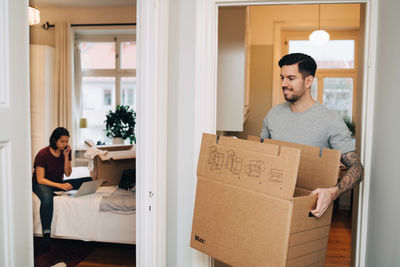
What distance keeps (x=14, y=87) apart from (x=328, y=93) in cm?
534

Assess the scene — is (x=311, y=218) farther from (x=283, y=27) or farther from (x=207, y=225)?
(x=283, y=27)

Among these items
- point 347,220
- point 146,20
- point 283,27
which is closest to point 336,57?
point 283,27

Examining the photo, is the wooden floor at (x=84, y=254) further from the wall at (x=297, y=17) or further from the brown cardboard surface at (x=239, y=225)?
the wall at (x=297, y=17)

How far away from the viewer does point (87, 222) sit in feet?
10.5

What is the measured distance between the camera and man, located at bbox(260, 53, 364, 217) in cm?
195

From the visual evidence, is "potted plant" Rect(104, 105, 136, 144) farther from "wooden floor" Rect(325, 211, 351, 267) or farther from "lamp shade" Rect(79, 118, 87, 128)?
"wooden floor" Rect(325, 211, 351, 267)

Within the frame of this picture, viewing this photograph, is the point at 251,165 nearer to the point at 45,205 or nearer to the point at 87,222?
the point at 87,222

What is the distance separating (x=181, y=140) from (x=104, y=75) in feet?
15.4

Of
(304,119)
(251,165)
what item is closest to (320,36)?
(304,119)

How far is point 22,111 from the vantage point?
964 mm

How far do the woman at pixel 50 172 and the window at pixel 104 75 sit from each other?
263 cm

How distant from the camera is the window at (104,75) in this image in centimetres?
634

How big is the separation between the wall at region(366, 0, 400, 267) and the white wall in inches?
38.0

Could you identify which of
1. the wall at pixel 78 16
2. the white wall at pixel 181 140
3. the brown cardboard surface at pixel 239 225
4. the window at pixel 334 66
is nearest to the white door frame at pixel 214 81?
the white wall at pixel 181 140
